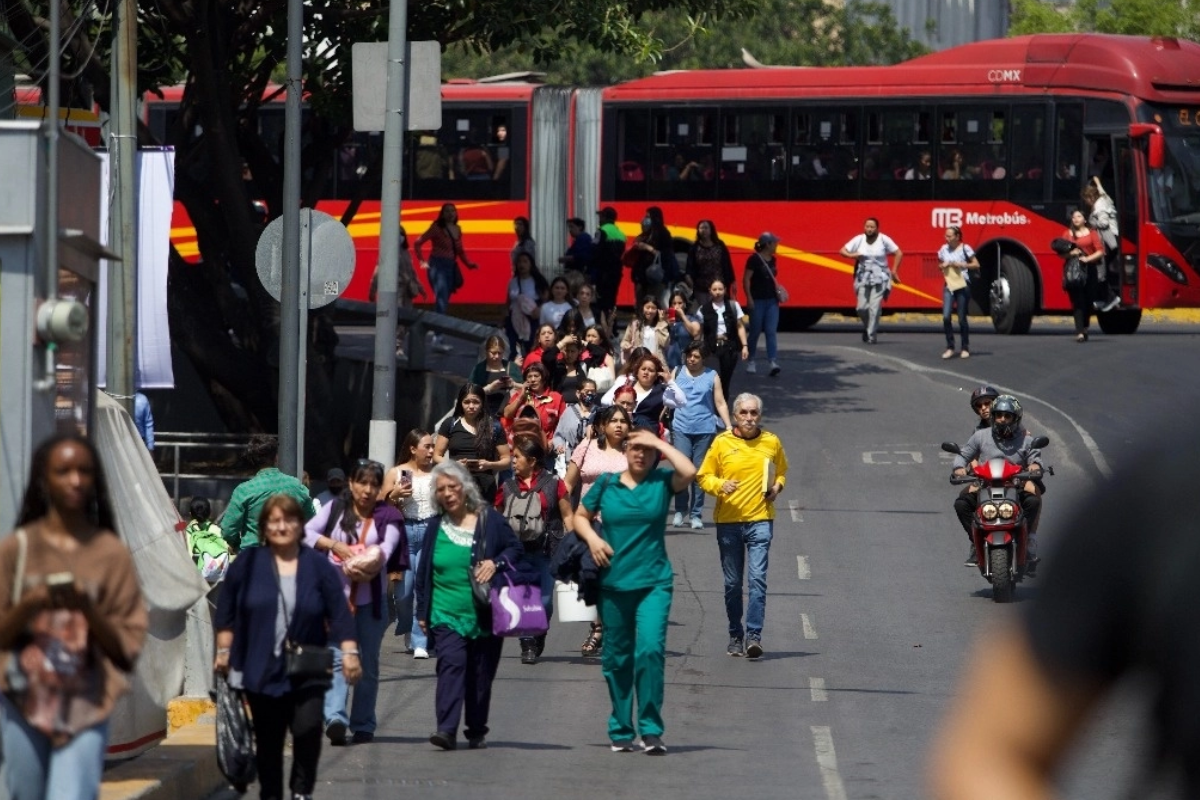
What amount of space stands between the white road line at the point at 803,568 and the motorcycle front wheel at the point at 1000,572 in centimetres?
183

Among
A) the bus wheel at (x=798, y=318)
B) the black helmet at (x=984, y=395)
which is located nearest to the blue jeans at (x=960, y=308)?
the bus wheel at (x=798, y=318)

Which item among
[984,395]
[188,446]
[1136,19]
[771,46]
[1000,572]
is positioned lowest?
[1000,572]

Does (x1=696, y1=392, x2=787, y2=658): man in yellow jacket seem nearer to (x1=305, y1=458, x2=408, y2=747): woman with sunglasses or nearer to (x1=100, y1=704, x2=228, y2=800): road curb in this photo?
(x1=305, y1=458, x2=408, y2=747): woman with sunglasses

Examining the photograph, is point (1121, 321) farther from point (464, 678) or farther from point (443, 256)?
point (464, 678)

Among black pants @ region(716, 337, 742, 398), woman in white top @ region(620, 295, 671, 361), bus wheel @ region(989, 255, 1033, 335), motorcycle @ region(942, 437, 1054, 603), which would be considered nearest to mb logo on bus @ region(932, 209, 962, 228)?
bus wheel @ region(989, 255, 1033, 335)

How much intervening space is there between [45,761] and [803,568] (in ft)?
38.2

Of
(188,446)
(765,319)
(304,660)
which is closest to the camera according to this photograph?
(304,660)

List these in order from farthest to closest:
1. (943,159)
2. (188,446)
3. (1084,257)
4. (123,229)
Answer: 1. (943,159)
2. (1084,257)
3. (188,446)
4. (123,229)

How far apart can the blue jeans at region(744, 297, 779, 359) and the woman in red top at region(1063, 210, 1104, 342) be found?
495 cm

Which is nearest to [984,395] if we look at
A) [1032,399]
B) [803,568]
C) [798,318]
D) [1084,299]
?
[803,568]

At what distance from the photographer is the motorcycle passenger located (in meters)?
16.7

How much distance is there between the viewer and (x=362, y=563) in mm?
11289

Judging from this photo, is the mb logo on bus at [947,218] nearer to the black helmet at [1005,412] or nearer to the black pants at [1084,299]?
the black pants at [1084,299]

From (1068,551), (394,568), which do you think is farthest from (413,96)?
(1068,551)
